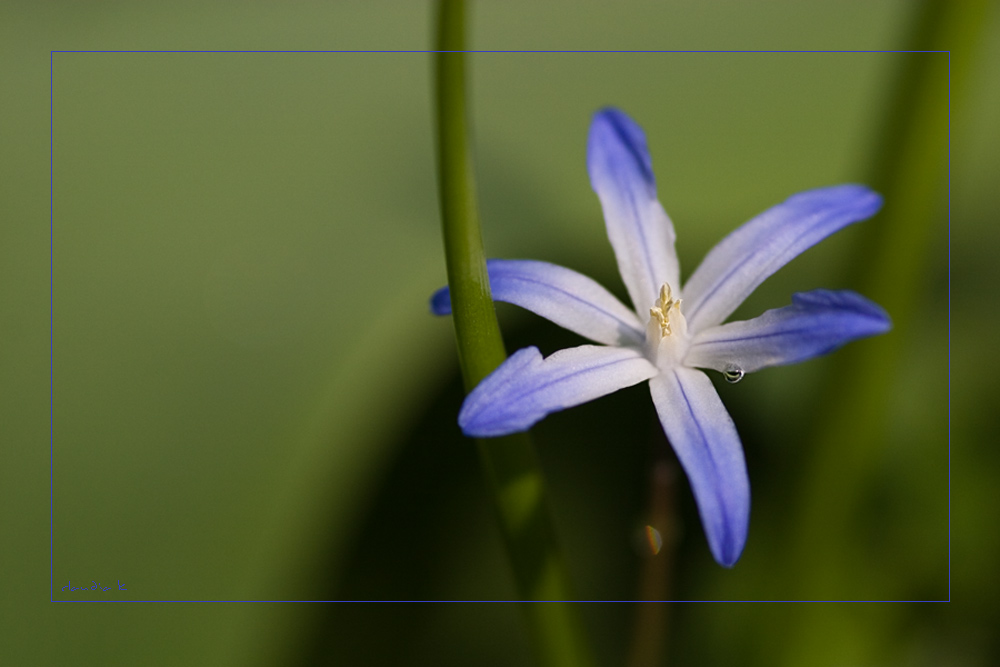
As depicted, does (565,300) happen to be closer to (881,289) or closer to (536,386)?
(536,386)

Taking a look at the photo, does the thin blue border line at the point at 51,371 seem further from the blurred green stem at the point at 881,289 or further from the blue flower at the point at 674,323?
the blurred green stem at the point at 881,289

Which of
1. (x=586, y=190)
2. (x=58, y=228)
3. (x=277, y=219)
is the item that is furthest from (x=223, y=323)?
(x=586, y=190)

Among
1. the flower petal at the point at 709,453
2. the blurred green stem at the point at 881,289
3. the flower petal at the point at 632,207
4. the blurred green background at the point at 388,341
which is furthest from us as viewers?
the blurred green background at the point at 388,341

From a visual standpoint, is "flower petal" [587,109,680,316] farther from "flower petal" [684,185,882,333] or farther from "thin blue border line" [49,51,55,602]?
"thin blue border line" [49,51,55,602]

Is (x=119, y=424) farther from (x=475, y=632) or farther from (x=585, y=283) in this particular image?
(x=585, y=283)

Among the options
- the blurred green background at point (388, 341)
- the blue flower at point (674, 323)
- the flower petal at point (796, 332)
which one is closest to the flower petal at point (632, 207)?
the blue flower at point (674, 323)

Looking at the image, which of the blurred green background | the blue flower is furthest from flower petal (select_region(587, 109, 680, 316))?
the blurred green background

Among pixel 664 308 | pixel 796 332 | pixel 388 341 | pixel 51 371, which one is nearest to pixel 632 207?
pixel 664 308
